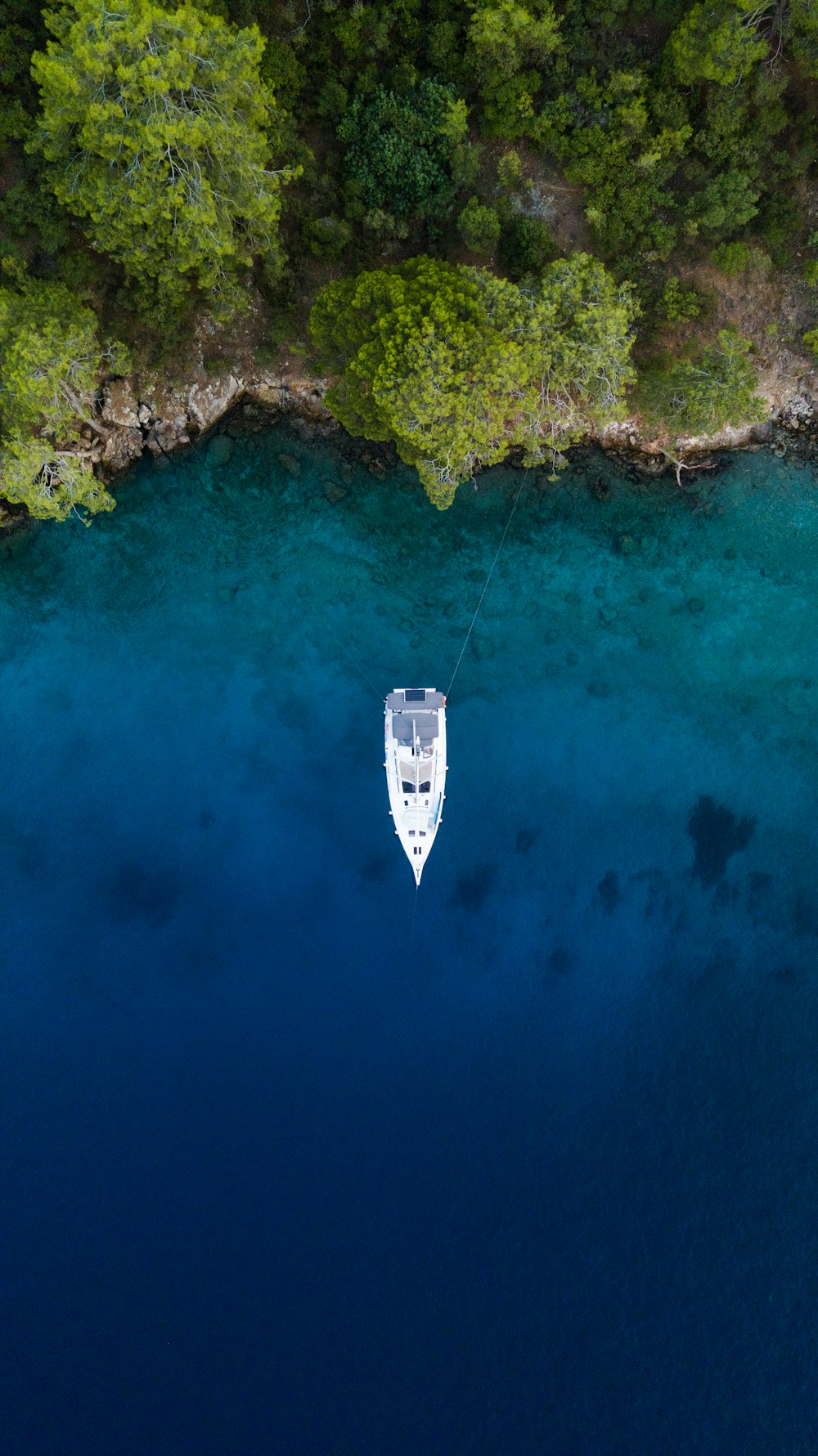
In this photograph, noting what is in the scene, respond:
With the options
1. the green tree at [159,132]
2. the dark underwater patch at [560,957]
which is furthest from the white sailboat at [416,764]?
the green tree at [159,132]

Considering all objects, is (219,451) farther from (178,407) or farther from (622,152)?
(622,152)

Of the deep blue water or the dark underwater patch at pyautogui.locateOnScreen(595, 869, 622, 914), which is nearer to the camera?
the deep blue water

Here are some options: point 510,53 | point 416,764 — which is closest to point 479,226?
point 510,53

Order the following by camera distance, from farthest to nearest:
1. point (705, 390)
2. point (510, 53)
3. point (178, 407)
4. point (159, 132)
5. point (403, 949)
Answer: point (403, 949) < point (178, 407) < point (705, 390) < point (510, 53) < point (159, 132)

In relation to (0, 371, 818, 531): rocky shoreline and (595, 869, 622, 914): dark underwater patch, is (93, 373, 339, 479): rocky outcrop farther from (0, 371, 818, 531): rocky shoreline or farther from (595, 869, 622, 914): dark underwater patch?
(595, 869, 622, 914): dark underwater patch

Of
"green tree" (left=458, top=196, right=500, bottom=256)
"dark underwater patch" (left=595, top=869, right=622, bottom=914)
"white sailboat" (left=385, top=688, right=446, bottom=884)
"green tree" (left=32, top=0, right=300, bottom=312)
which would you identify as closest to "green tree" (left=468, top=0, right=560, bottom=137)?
"green tree" (left=458, top=196, right=500, bottom=256)

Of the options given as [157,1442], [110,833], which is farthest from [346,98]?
[157,1442]

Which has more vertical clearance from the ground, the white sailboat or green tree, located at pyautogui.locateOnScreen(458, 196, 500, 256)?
green tree, located at pyautogui.locateOnScreen(458, 196, 500, 256)
